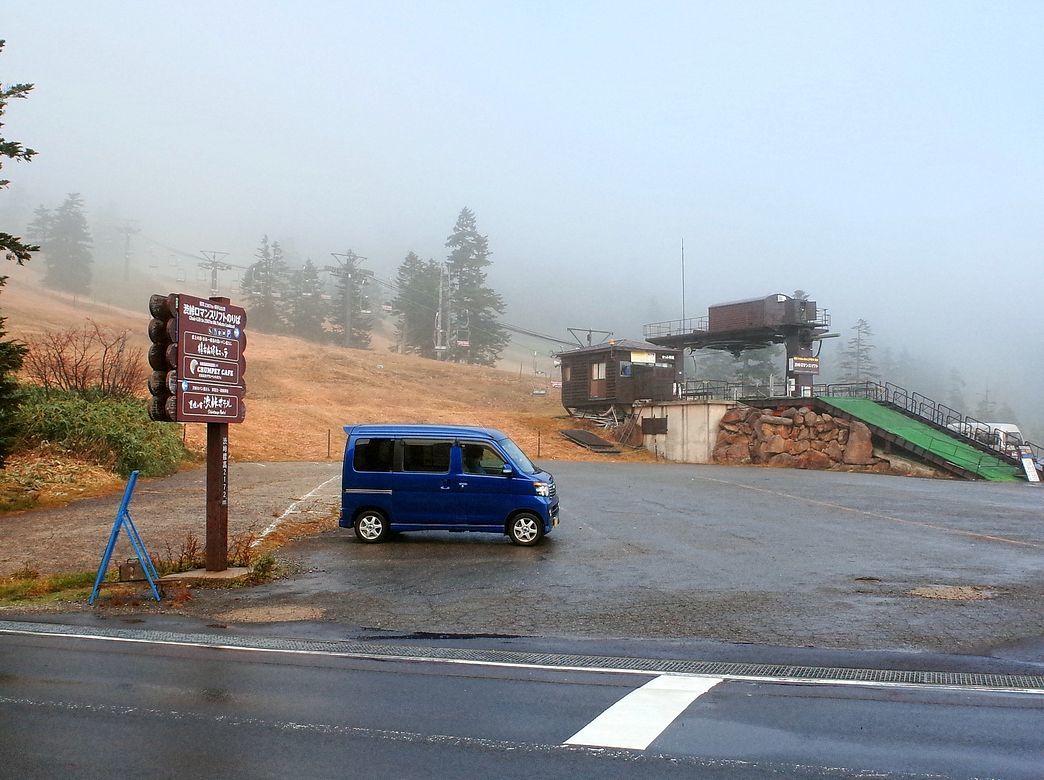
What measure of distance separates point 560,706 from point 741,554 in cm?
845

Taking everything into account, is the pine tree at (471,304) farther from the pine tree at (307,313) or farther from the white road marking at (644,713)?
the white road marking at (644,713)

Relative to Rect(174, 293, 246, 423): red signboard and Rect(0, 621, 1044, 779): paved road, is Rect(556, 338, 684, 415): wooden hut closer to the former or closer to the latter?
Rect(174, 293, 246, 423): red signboard

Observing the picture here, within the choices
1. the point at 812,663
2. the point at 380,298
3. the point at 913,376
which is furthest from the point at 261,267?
the point at 913,376

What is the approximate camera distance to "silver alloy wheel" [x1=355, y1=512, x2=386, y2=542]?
1460 cm

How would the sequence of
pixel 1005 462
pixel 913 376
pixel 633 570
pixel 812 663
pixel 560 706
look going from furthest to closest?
pixel 913 376
pixel 1005 462
pixel 633 570
pixel 812 663
pixel 560 706

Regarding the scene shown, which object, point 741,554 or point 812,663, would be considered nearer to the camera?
point 812,663

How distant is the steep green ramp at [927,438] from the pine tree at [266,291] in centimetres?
9403

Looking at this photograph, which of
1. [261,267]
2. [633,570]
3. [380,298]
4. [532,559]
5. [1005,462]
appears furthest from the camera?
[380,298]

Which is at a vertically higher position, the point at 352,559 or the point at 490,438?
the point at 490,438

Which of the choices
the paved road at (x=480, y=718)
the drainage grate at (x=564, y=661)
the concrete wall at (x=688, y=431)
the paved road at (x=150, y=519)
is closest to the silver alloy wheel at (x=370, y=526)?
the paved road at (x=150, y=519)

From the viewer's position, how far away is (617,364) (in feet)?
176

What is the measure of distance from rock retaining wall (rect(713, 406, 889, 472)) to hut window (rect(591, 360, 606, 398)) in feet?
32.9

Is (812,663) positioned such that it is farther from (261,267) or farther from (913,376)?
(913,376)

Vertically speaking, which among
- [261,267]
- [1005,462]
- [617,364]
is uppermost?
[261,267]
